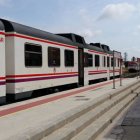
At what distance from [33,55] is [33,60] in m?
0.22

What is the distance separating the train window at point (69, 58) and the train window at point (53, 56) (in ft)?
5.53

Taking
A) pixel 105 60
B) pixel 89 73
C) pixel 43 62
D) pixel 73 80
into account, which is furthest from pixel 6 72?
pixel 105 60

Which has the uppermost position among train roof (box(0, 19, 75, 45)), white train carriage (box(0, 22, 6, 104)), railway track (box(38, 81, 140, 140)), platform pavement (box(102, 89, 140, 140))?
train roof (box(0, 19, 75, 45))

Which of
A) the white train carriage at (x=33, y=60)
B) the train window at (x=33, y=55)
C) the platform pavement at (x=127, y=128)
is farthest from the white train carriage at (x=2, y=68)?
the platform pavement at (x=127, y=128)

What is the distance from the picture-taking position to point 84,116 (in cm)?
1230

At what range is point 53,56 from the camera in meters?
20.4

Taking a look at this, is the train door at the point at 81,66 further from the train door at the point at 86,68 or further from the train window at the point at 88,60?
the train window at the point at 88,60

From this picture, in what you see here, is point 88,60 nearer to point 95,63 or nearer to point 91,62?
point 91,62

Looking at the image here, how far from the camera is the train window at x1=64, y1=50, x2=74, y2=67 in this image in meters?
23.2

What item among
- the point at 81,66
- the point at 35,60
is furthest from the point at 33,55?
the point at 81,66

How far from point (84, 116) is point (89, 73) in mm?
17605

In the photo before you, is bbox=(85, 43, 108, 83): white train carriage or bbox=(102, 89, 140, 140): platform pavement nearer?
bbox=(102, 89, 140, 140): platform pavement

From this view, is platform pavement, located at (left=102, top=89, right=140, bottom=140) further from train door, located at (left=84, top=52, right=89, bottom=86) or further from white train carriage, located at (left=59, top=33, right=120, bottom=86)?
train door, located at (left=84, top=52, right=89, bottom=86)

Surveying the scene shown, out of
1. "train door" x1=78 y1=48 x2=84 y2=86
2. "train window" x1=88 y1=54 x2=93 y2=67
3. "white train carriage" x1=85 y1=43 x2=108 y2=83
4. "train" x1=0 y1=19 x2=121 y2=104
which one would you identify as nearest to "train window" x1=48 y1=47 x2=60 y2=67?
"train" x1=0 y1=19 x2=121 y2=104
